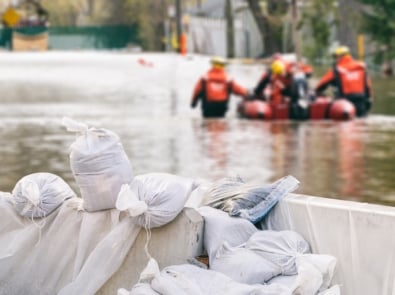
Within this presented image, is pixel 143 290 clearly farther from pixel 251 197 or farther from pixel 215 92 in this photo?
pixel 215 92

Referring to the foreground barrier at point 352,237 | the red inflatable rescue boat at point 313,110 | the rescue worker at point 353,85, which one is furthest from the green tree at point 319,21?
the foreground barrier at point 352,237

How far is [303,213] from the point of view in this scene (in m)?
7.05

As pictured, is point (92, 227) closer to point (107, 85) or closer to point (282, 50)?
point (107, 85)

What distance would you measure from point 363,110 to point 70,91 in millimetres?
14063

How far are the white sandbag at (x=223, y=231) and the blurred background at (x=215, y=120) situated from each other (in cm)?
673

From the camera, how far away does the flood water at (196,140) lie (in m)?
16.1

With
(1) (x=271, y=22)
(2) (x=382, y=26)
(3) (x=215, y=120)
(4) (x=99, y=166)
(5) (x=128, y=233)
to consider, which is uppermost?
(4) (x=99, y=166)

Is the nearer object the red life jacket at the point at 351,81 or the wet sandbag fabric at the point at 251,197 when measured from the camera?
the wet sandbag fabric at the point at 251,197

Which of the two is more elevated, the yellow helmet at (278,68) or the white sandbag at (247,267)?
the white sandbag at (247,267)

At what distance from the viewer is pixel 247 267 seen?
6.72 meters

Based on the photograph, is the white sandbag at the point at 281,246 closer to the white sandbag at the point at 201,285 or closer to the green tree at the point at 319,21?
the white sandbag at the point at 201,285

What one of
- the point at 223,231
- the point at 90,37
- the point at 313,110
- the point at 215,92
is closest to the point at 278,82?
the point at 313,110

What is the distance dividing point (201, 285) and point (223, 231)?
62 centimetres

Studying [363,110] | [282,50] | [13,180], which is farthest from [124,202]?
[282,50]
